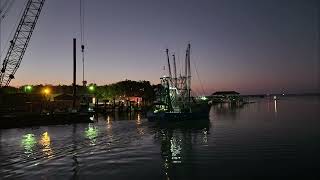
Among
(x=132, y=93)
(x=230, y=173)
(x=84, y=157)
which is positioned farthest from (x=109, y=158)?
(x=132, y=93)

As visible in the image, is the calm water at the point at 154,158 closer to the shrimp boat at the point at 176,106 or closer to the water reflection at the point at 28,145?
the water reflection at the point at 28,145

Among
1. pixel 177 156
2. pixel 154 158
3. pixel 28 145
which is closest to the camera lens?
pixel 154 158

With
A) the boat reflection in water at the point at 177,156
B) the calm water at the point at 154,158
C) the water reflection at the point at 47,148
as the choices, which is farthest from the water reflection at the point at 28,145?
the boat reflection in water at the point at 177,156

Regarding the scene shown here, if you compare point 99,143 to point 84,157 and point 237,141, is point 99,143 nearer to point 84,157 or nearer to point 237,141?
point 84,157

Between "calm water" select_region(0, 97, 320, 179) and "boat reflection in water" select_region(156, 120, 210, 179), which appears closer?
"calm water" select_region(0, 97, 320, 179)

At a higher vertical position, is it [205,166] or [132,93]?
[132,93]

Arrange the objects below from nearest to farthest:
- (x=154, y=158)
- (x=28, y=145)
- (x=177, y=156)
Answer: (x=154, y=158)
(x=177, y=156)
(x=28, y=145)

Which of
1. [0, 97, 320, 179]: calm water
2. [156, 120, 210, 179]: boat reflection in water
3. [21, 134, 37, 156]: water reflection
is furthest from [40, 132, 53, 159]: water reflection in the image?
[156, 120, 210, 179]: boat reflection in water

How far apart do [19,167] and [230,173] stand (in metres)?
15.6

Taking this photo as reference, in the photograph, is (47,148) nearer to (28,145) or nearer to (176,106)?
(28,145)

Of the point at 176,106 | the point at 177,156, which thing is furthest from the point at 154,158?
the point at 176,106

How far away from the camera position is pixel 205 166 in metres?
28.6

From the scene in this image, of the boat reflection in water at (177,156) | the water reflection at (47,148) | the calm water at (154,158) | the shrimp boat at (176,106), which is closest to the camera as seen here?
the calm water at (154,158)

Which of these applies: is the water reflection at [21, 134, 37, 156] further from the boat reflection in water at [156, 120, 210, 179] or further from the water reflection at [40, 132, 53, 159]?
the boat reflection in water at [156, 120, 210, 179]
